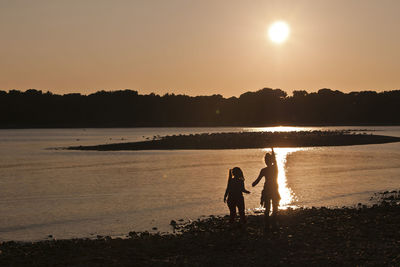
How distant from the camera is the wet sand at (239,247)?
1556 centimetres

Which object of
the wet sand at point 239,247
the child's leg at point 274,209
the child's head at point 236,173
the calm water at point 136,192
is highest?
the child's head at point 236,173

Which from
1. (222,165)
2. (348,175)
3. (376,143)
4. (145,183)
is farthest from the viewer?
(376,143)

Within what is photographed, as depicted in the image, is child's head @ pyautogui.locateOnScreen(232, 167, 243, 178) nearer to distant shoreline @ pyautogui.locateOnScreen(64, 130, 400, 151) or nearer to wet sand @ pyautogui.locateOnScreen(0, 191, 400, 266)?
wet sand @ pyautogui.locateOnScreen(0, 191, 400, 266)

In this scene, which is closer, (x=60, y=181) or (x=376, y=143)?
(x=60, y=181)

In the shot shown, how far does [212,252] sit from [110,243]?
4.07 m

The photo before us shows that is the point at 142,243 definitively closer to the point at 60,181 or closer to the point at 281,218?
the point at 281,218

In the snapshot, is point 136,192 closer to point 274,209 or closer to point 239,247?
point 274,209

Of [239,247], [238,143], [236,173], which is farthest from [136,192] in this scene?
[238,143]

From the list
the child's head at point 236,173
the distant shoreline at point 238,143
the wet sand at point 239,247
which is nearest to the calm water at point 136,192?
the wet sand at point 239,247

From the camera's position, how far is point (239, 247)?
1708 cm

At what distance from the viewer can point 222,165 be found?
2319 inches

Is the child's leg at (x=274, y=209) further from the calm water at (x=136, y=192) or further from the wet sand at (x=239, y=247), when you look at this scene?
the calm water at (x=136, y=192)

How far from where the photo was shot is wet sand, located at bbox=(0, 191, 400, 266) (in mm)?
15562

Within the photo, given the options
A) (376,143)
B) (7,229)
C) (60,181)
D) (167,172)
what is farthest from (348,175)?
(376,143)
